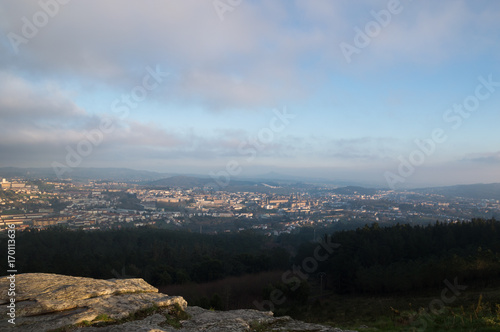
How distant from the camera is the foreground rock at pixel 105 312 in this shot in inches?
183

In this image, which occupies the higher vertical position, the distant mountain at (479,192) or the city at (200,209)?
the distant mountain at (479,192)

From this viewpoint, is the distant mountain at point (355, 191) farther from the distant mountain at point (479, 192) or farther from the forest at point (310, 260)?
the forest at point (310, 260)

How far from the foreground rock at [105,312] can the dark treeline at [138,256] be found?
27.2m

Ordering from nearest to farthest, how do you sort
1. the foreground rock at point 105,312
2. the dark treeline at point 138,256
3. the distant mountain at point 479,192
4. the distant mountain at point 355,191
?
the foreground rock at point 105,312
the dark treeline at point 138,256
the distant mountain at point 479,192
the distant mountain at point 355,191

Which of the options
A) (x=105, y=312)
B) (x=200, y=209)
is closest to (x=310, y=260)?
(x=105, y=312)

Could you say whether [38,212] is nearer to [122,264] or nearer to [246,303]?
[122,264]

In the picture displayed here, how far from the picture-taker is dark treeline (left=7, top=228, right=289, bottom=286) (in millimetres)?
31828

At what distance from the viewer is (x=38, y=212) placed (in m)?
54.2

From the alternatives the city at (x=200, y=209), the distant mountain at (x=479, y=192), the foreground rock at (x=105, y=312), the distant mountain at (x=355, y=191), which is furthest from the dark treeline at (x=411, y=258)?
the distant mountain at (x=355, y=191)

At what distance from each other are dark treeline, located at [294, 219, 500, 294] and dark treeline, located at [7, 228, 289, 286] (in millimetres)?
10993

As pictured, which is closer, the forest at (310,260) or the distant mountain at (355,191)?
the forest at (310,260)

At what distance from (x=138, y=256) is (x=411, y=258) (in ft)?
113

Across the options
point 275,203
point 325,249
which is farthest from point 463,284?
point 275,203

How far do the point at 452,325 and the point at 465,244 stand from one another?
102 feet
